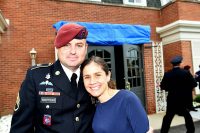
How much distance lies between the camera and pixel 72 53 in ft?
6.24

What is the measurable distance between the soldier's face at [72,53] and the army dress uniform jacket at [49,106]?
0.47 feet

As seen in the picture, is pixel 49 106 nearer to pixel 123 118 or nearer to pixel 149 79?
pixel 123 118

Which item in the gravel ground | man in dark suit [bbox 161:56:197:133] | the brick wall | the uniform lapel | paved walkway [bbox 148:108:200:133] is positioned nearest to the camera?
the uniform lapel

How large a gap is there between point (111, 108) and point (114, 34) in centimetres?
567

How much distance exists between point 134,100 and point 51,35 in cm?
619

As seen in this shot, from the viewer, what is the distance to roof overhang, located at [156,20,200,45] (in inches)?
340

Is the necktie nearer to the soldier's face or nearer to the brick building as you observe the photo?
the soldier's face

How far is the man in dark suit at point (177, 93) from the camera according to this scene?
16.3 feet

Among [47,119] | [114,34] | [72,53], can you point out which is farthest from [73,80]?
[114,34]

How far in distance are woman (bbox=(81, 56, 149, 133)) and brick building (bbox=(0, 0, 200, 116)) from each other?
199 inches

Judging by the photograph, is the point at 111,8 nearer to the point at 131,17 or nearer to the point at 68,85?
the point at 131,17

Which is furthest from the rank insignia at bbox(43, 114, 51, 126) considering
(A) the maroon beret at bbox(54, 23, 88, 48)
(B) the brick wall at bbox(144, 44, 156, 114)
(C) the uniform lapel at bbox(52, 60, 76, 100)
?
(B) the brick wall at bbox(144, 44, 156, 114)

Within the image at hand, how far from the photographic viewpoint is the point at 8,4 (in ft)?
24.1

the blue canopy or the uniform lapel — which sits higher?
the blue canopy
